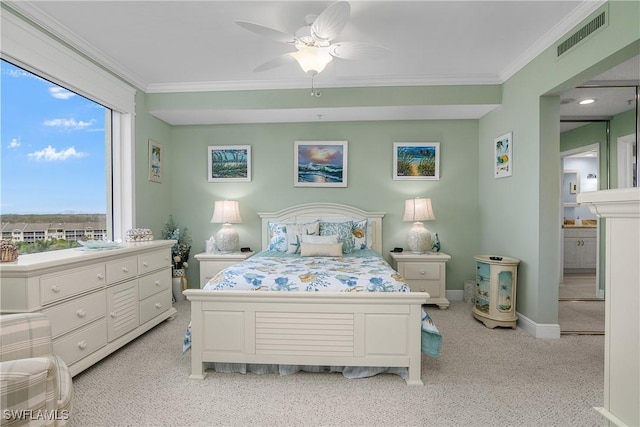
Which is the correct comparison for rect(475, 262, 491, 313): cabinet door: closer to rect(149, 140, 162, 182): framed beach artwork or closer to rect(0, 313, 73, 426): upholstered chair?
rect(0, 313, 73, 426): upholstered chair

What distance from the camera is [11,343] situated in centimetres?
143

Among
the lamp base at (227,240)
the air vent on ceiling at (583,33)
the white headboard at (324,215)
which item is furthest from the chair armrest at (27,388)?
the air vent on ceiling at (583,33)

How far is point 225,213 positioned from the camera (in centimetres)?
407

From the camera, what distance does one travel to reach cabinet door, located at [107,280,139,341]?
2523 millimetres

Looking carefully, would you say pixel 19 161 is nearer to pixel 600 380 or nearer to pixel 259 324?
pixel 259 324

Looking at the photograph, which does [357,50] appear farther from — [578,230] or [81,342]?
[578,230]

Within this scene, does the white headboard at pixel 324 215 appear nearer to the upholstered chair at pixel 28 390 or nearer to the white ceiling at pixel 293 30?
the white ceiling at pixel 293 30

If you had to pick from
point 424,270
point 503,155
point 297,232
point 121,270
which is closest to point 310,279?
point 297,232

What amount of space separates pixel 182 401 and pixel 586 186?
7.69 metres

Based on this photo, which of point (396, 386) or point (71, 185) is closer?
point (396, 386)

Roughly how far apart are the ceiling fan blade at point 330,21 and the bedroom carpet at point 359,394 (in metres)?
2.49

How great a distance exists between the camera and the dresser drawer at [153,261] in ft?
9.64

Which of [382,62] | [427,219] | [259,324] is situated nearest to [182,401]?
[259,324]

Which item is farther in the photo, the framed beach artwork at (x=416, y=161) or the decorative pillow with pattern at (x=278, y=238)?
the framed beach artwork at (x=416, y=161)
